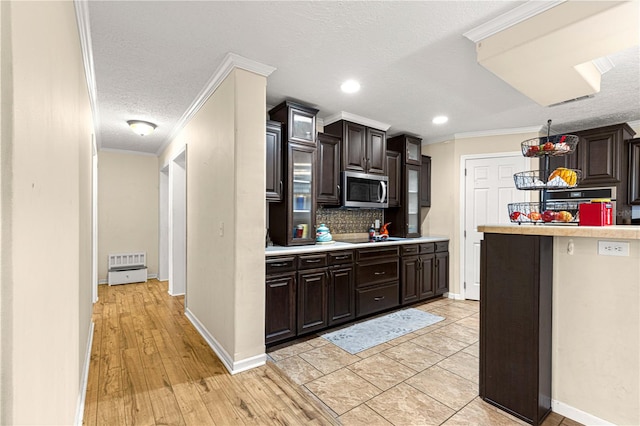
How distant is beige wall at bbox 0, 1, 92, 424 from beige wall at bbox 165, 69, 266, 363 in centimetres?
114

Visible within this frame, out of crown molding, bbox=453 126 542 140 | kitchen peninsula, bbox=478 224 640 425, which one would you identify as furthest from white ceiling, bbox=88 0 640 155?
kitchen peninsula, bbox=478 224 640 425

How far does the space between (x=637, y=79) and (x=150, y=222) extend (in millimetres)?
7233

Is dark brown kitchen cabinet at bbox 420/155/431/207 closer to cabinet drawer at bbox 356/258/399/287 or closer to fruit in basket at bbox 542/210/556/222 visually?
cabinet drawer at bbox 356/258/399/287

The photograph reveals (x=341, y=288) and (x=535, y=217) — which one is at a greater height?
(x=535, y=217)

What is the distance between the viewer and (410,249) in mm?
4277

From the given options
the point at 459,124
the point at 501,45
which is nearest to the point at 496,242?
the point at 501,45

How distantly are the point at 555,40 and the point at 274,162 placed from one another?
2430 millimetres

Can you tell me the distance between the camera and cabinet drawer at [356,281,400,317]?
3643 millimetres

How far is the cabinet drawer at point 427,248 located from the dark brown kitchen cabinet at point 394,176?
0.74m

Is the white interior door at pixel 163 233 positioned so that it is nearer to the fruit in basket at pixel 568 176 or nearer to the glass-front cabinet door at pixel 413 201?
the glass-front cabinet door at pixel 413 201

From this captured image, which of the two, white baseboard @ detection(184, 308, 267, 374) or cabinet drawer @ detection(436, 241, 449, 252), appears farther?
cabinet drawer @ detection(436, 241, 449, 252)

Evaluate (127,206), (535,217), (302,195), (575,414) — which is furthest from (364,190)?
(127,206)

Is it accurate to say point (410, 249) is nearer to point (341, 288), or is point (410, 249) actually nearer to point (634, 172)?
point (341, 288)

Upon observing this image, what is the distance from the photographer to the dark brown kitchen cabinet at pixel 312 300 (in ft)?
10.2
